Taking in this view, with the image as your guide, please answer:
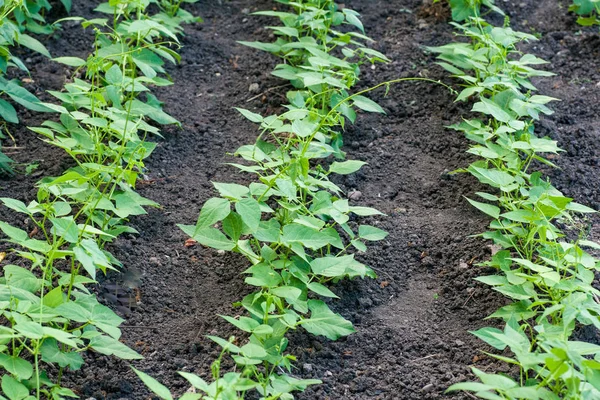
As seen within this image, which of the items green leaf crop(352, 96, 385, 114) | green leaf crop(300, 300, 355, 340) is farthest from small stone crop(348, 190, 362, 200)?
green leaf crop(300, 300, 355, 340)

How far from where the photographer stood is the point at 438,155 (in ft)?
12.6

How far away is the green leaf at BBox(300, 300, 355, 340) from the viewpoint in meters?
2.71

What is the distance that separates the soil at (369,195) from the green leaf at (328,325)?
Answer: 125mm

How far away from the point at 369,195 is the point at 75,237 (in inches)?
57.5

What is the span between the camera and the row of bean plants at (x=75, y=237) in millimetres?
2400

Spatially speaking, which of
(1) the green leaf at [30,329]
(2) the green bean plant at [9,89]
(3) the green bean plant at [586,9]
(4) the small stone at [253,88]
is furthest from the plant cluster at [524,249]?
(2) the green bean plant at [9,89]

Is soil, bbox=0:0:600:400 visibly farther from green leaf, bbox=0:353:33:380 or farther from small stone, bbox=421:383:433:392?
green leaf, bbox=0:353:33:380

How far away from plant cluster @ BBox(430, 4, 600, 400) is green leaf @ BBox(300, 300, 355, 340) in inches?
17.1

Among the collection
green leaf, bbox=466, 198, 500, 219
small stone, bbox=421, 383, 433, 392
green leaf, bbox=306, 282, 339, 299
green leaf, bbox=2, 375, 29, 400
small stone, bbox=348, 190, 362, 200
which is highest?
green leaf, bbox=466, 198, 500, 219

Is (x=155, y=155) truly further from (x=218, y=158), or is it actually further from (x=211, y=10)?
(x=211, y=10)

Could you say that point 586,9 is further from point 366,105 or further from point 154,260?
point 154,260

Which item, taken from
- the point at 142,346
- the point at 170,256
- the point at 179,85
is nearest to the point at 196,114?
the point at 179,85

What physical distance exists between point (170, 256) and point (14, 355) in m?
0.90

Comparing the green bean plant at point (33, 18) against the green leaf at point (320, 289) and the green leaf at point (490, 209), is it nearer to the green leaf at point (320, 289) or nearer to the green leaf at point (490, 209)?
the green leaf at point (320, 289)
